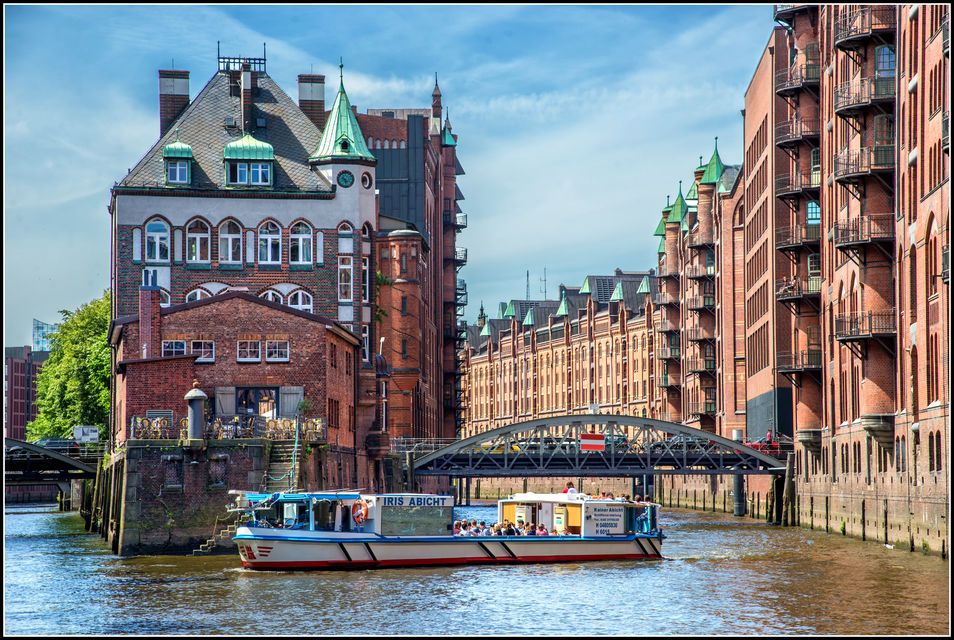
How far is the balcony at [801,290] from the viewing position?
8706 centimetres

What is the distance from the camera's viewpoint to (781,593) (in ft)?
151

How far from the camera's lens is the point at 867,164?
68.4 metres

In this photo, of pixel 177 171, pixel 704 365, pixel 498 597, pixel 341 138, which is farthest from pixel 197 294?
pixel 704 365

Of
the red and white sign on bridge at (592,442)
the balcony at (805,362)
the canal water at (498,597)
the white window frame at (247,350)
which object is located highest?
the balcony at (805,362)

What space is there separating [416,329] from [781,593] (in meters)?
76.2

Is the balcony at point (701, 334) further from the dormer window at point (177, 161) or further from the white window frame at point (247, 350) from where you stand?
the white window frame at point (247, 350)

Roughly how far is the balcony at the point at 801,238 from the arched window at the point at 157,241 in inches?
1351

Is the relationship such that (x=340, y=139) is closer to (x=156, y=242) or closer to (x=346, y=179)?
(x=346, y=179)

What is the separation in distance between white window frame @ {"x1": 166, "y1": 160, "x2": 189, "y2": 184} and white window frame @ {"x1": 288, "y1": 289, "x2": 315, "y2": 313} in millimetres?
8102

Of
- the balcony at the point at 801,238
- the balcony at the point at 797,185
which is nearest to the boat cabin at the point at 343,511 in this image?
the balcony at the point at 801,238

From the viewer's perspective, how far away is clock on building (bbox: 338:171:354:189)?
274 ft

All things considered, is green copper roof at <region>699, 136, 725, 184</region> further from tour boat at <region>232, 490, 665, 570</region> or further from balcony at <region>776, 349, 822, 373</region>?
tour boat at <region>232, 490, 665, 570</region>

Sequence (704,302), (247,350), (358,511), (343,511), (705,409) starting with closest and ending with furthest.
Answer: (343,511) < (358,511) < (247,350) < (704,302) < (705,409)

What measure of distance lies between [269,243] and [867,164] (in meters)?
31.2
